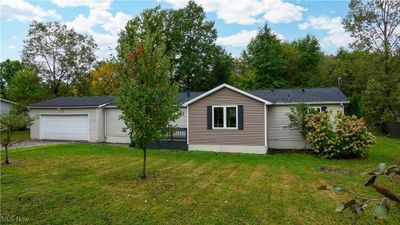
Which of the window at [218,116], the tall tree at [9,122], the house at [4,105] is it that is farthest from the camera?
the house at [4,105]

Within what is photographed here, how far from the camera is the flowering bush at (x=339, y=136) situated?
45.3 ft

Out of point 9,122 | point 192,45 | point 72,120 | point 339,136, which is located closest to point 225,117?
point 339,136

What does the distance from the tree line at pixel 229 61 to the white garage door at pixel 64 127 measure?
768 centimetres

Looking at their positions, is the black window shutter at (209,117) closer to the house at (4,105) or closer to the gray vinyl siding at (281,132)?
the gray vinyl siding at (281,132)

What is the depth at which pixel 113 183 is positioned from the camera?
9.07 m

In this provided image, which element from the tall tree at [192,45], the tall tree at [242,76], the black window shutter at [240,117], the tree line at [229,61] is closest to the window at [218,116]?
the black window shutter at [240,117]

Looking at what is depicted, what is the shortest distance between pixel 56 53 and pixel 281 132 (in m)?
25.3

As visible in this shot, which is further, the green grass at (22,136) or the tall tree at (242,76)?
the tall tree at (242,76)

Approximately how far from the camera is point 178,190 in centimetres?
832

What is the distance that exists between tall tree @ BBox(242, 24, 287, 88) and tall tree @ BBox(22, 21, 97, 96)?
2022 centimetres

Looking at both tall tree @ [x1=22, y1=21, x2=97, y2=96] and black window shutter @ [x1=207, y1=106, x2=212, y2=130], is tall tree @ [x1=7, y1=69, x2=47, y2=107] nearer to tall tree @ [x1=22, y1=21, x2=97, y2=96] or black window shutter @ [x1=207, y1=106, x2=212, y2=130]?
tall tree @ [x1=22, y1=21, x2=97, y2=96]

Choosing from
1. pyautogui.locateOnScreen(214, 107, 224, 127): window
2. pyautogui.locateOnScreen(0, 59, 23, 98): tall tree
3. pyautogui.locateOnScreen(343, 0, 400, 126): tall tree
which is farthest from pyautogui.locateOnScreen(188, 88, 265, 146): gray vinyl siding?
pyautogui.locateOnScreen(0, 59, 23, 98): tall tree

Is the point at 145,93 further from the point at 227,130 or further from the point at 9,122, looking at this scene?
the point at 227,130

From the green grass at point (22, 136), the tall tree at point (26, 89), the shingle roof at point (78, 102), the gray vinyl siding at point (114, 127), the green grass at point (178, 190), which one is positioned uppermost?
the tall tree at point (26, 89)
